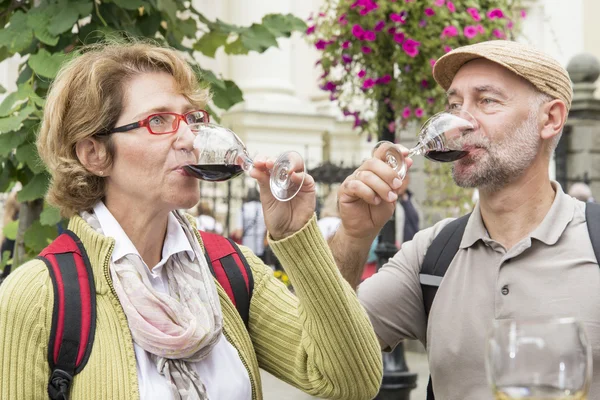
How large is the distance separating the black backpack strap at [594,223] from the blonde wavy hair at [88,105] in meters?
1.12

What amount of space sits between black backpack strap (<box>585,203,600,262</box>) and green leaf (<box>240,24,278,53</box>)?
1573 millimetres

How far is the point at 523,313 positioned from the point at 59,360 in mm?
1201

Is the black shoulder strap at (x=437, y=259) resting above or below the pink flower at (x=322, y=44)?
below

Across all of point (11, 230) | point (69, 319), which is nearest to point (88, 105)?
point (69, 319)

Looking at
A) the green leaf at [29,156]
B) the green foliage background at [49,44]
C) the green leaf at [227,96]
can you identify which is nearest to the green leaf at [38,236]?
the green foliage background at [49,44]

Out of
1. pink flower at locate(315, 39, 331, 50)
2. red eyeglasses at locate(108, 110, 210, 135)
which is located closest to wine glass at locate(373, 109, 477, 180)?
red eyeglasses at locate(108, 110, 210, 135)

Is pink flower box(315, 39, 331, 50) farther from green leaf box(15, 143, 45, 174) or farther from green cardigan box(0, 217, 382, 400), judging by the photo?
green cardigan box(0, 217, 382, 400)

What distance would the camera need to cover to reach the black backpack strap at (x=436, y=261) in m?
2.82

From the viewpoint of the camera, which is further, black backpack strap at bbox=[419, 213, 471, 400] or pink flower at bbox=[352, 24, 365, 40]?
pink flower at bbox=[352, 24, 365, 40]

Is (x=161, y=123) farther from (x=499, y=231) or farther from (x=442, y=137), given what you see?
(x=499, y=231)

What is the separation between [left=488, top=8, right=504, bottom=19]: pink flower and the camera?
5.99 m

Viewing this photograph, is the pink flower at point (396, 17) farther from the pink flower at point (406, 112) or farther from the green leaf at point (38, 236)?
the green leaf at point (38, 236)

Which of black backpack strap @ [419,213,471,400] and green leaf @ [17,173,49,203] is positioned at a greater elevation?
green leaf @ [17,173,49,203]

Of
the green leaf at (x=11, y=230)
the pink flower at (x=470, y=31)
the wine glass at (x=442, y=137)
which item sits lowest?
the green leaf at (x=11, y=230)
